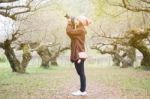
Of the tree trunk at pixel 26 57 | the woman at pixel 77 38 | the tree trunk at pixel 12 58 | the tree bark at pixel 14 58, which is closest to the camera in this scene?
the woman at pixel 77 38

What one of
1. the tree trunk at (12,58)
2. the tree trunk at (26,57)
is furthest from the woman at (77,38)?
the tree trunk at (26,57)

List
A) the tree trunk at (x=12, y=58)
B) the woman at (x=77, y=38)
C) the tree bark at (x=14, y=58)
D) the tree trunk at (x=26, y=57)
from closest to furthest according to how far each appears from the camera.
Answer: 1. the woman at (x=77, y=38)
2. the tree trunk at (x=12, y=58)
3. the tree bark at (x=14, y=58)
4. the tree trunk at (x=26, y=57)

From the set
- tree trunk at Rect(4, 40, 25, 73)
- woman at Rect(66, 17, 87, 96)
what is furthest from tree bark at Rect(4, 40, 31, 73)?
woman at Rect(66, 17, 87, 96)

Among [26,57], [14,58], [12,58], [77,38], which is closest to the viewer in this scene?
[77,38]

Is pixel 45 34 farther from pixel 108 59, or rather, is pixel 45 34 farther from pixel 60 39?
pixel 108 59

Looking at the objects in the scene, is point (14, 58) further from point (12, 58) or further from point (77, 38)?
point (77, 38)

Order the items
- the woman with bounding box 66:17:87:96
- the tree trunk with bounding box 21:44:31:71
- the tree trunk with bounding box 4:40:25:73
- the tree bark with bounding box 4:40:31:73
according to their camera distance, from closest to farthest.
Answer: the woman with bounding box 66:17:87:96 < the tree trunk with bounding box 4:40:25:73 < the tree bark with bounding box 4:40:31:73 < the tree trunk with bounding box 21:44:31:71

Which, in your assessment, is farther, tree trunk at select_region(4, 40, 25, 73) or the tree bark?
the tree bark

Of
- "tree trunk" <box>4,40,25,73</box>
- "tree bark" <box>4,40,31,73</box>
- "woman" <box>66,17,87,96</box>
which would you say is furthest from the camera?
"tree bark" <box>4,40,31,73</box>

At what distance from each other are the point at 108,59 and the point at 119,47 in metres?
21.5

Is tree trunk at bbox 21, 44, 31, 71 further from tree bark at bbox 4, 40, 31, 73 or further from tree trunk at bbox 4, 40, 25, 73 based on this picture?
tree trunk at bbox 4, 40, 25, 73

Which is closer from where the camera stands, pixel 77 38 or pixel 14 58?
pixel 77 38

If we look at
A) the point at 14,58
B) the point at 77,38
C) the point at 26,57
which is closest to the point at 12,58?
the point at 14,58

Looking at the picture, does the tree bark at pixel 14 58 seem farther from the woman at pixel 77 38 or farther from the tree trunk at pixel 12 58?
the woman at pixel 77 38
